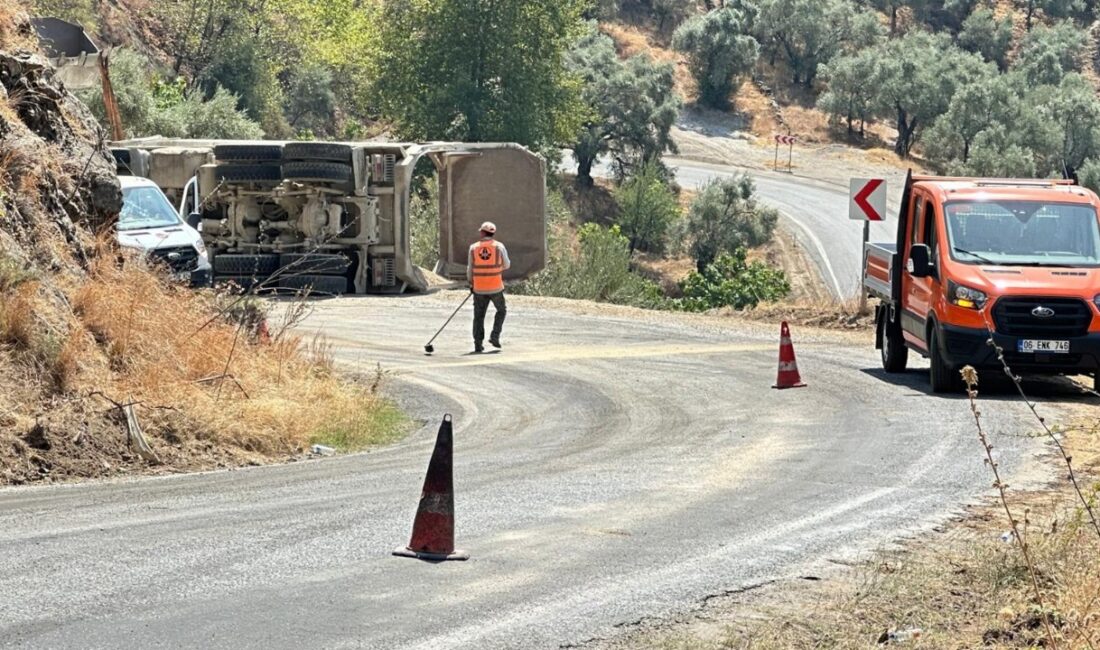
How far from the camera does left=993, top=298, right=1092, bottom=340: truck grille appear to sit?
58.2 ft

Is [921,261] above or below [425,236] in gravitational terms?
above

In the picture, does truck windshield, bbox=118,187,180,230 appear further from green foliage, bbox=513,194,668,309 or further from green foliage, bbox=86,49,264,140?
green foliage, bbox=86,49,264,140

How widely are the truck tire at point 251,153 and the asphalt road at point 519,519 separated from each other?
11521 millimetres

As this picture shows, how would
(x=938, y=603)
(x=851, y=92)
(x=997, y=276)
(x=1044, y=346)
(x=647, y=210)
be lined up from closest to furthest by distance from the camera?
(x=938, y=603) < (x=1044, y=346) < (x=997, y=276) < (x=647, y=210) < (x=851, y=92)

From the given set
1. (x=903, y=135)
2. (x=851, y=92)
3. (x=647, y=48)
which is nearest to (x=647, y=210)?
(x=903, y=135)

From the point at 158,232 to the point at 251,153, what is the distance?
7654 mm

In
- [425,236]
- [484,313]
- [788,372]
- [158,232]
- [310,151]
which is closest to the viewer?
[788,372]

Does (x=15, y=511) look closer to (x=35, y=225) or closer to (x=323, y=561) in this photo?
(x=323, y=561)

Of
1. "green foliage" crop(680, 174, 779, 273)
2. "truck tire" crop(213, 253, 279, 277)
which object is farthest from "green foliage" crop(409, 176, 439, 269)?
"green foliage" crop(680, 174, 779, 273)

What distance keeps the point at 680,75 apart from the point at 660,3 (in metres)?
10.6

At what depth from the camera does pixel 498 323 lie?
905 inches

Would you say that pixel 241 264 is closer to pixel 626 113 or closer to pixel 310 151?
pixel 310 151

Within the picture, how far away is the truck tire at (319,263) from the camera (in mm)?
29688

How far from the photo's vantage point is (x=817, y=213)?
75562 mm
